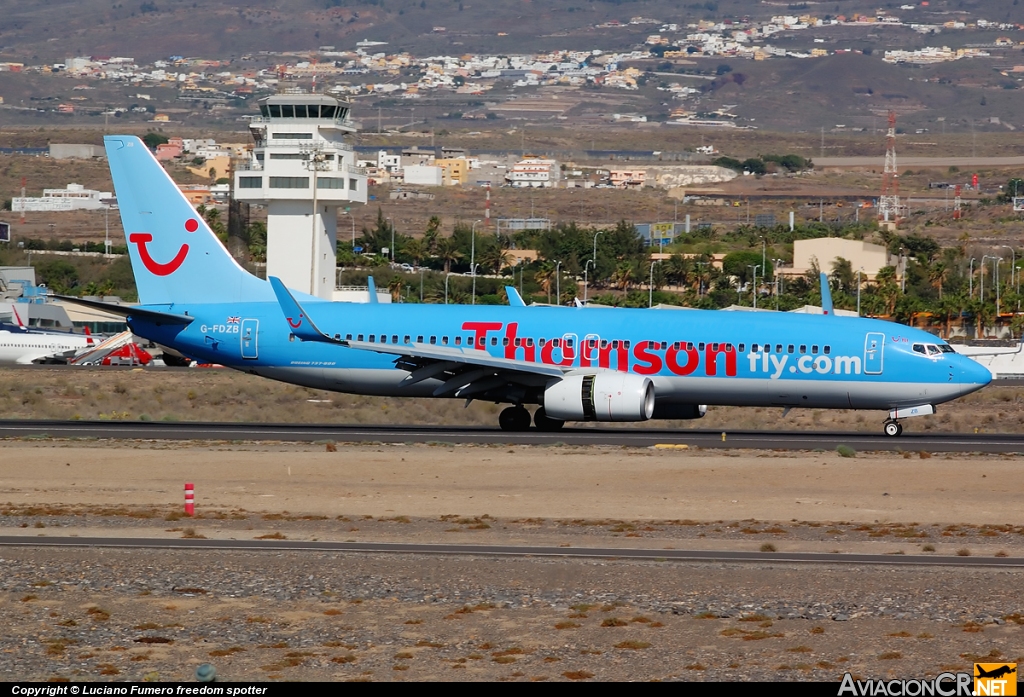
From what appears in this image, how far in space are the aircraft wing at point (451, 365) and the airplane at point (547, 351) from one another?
5cm

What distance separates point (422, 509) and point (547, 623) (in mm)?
8978

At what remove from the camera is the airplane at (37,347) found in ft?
287

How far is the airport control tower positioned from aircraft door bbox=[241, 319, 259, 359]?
41.2 m

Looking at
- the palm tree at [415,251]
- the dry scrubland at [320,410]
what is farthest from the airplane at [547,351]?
the palm tree at [415,251]

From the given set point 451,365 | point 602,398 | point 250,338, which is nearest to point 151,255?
point 250,338

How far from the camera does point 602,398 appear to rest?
124 ft

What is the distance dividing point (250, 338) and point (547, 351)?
8.49 metres

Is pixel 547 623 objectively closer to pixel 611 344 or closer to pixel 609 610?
pixel 609 610

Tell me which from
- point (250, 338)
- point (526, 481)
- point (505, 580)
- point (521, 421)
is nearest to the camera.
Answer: point (505, 580)

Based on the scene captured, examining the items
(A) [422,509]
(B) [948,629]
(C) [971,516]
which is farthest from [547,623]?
(C) [971,516]

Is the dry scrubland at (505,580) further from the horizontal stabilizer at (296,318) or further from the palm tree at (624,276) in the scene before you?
the palm tree at (624,276)

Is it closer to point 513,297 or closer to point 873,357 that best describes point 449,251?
point 513,297

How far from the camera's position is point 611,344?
3934cm

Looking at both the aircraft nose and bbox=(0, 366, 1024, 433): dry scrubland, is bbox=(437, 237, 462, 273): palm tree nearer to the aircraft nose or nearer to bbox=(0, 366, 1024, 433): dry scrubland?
bbox=(0, 366, 1024, 433): dry scrubland
